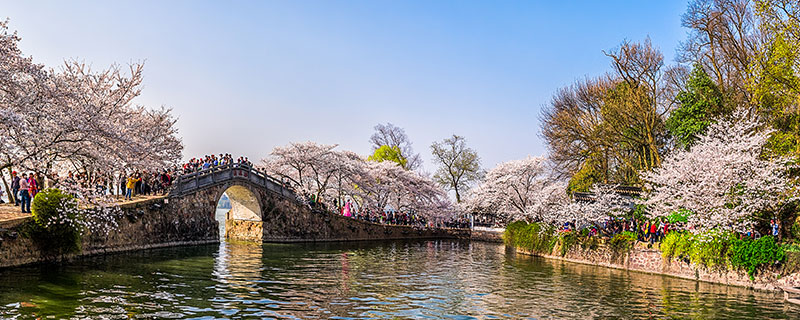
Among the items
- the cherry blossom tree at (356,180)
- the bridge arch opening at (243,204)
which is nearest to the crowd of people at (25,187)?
the bridge arch opening at (243,204)

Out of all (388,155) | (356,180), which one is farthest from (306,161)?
(388,155)

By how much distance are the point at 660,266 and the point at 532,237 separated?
12008 mm

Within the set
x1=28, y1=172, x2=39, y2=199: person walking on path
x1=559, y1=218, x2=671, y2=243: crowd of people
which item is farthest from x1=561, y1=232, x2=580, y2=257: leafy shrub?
x1=28, y1=172, x2=39, y2=199: person walking on path

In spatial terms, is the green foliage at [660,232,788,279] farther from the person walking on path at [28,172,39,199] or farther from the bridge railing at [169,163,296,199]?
the person walking on path at [28,172,39,199]

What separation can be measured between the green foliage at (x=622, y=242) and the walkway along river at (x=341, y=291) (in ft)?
8.64

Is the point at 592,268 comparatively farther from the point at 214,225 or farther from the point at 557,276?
the point at 214,225

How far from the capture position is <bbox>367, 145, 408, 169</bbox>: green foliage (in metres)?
68.4

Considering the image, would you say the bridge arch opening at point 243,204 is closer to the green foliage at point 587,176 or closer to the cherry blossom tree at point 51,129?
the cherry blossom tree at point 51,129

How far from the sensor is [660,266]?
1146 inches

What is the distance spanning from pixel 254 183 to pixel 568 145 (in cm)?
2585

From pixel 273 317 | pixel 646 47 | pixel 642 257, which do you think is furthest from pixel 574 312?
pixel 646 47

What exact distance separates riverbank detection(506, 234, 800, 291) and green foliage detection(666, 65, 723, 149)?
10.6 m

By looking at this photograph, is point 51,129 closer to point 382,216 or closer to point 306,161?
point 306,161

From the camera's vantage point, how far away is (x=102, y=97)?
107 feet
